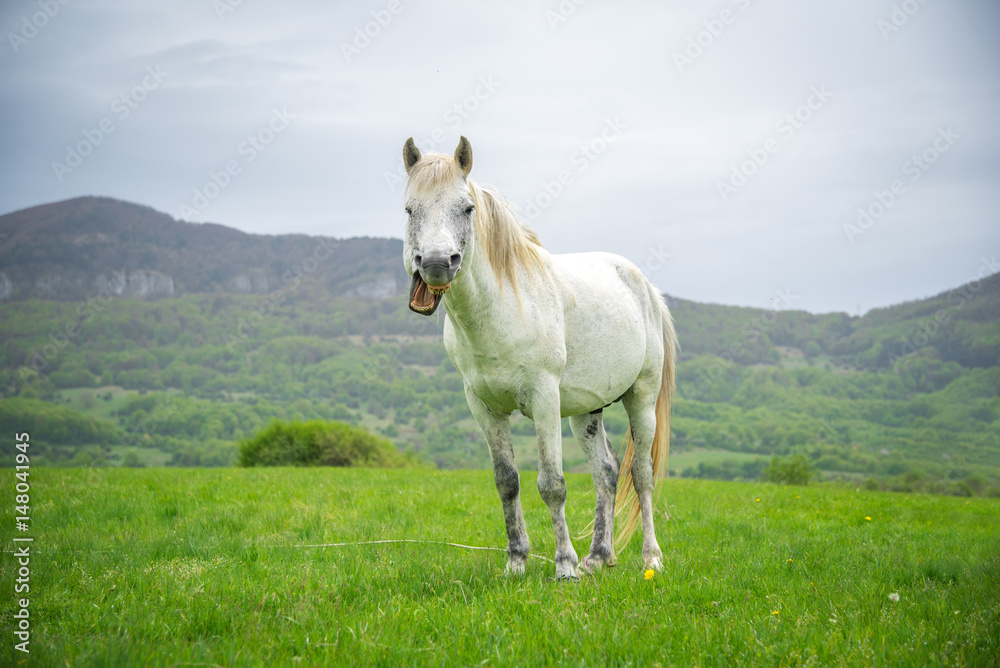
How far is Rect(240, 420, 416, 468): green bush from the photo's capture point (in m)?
21.8

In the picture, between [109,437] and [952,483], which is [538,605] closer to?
[952,483]

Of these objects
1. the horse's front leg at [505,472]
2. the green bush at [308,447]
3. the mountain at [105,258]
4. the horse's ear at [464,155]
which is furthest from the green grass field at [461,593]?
the mountain at [105,258]

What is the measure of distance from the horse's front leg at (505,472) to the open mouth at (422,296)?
1.08 metres

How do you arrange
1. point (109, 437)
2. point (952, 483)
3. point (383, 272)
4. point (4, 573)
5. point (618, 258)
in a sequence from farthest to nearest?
point (383, 272), point (109, 437), point (952, 483), point (618, 258), point (4, 573)

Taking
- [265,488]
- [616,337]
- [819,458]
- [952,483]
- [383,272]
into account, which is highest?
[383,272]

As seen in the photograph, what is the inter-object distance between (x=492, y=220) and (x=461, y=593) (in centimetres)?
258

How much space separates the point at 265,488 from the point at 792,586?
7261mm

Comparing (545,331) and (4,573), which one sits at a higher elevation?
(545,331)

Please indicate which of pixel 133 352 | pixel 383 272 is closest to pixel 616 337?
pixel 133 352

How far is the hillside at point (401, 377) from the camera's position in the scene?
87.1 metres

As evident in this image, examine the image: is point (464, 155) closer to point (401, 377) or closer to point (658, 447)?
point (658, 447)

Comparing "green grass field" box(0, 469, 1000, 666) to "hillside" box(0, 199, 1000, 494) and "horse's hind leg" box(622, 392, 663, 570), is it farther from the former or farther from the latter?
"hillside" box(0, 199, 1000, 494)

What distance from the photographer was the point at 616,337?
196 inches

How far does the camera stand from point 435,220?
3607mm
